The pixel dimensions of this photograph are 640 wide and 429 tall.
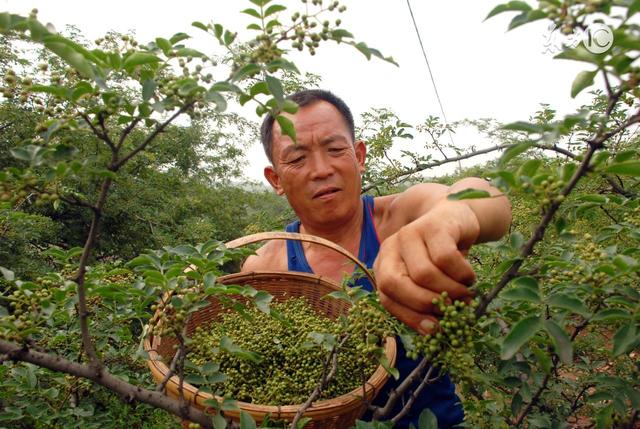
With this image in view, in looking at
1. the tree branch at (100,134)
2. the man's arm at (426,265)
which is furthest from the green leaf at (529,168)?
the tree branch at (100,134)

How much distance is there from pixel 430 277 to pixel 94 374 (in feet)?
2.56

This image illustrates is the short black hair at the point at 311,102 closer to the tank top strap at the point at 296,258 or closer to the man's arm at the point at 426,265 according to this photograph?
the tank top strap at the point at 296,258

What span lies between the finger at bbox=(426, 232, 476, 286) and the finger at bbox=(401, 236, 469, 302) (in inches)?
0.4

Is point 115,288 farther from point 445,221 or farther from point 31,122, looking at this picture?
point 31,122

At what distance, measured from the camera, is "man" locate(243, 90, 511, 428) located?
1.05 m

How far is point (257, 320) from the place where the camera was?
178 centimetres

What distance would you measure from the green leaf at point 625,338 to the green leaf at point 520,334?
0.50 ft

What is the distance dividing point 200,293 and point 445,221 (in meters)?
0.61

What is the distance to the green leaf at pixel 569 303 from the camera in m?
0.85

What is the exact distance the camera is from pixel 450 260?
102cm

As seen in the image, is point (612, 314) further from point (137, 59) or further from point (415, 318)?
point (137, 59)

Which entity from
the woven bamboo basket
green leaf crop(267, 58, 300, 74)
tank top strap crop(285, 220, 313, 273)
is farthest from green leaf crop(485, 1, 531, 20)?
tank top strap crop(285, 220, 313, 273)

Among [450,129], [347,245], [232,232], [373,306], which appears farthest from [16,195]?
[232,232]

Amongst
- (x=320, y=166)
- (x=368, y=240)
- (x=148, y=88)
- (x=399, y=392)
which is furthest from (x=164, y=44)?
(x=368, y=240)
